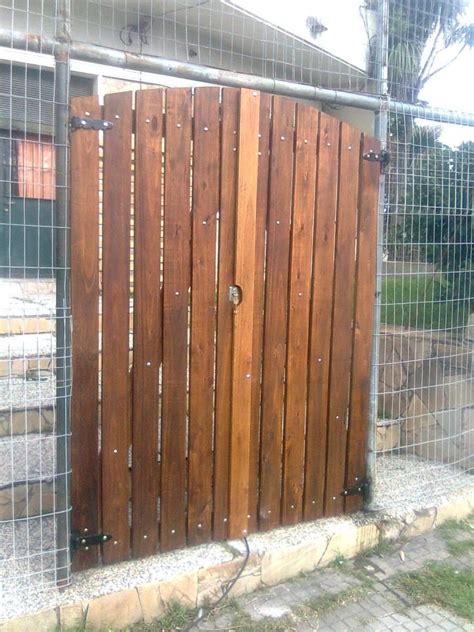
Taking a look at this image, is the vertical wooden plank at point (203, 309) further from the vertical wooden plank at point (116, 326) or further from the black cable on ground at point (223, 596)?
the vertical wooden plank at point (116, 326)

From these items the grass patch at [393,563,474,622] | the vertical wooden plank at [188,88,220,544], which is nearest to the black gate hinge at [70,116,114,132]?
the vertical wooden plank at [188,88,220,544]

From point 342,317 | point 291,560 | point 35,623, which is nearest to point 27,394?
point 35,623

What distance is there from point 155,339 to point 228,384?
1.64 ft

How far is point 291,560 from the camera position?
136 inches

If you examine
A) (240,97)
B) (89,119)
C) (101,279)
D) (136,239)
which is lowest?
(101,279)

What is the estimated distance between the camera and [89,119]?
9.34 ft

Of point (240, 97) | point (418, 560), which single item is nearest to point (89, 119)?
point (240, 97)

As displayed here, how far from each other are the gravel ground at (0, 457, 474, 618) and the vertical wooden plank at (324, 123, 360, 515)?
0.31 meters

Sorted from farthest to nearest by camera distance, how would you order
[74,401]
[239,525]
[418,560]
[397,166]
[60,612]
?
1. [397,166]
2. [418,560]
3. [239,525]
4. [74,401]
5. [60,612]

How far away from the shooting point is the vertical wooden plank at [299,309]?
3.49 m

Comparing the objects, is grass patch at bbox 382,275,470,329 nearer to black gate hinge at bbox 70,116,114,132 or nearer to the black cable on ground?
the black cable on ground

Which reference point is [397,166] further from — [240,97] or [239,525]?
[239,525]

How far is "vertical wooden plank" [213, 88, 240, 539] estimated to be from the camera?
3232 mm

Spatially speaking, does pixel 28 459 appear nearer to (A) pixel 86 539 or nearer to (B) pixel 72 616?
(A) pixel 86 539
